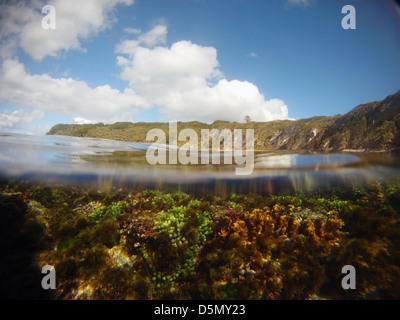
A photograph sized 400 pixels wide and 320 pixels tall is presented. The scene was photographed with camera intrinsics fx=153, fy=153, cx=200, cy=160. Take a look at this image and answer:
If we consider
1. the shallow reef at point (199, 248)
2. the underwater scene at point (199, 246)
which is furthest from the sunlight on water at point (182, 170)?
the shallow reef at point (199, 248)

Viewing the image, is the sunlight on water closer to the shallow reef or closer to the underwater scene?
the underwater scene

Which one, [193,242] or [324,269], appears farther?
[193,242]

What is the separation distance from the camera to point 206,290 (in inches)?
169

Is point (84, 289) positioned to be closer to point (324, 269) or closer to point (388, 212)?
point (324, 269)

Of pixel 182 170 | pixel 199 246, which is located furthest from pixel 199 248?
pixel 182 170

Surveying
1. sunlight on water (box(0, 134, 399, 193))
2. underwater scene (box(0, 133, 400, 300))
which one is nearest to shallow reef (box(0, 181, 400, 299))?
underwater scene (box(0, 133, 400, 300))

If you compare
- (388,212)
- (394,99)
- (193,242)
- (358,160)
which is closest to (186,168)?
(193,242)

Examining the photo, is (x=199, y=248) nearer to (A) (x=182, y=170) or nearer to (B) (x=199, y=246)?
(B) (x=199, y=246)

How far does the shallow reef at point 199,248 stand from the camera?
4305mm

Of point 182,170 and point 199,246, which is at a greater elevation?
Result: point 182,170

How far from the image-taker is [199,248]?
527 cm

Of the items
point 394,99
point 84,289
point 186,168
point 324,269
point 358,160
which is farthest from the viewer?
point 394,99

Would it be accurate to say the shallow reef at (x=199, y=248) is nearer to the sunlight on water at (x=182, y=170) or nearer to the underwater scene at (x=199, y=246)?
the underwater scene at (x=199, y=246)
